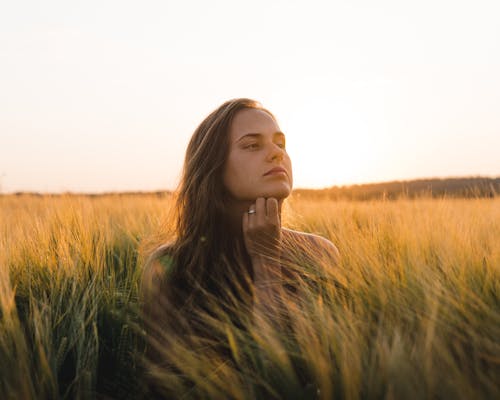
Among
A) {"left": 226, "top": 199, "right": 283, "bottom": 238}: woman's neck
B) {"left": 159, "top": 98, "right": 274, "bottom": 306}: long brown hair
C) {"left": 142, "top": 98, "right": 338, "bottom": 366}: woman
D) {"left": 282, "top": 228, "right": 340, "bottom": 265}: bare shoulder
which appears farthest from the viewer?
{"left": 226, "top": 199, "right": 283, "bottom": 238}: woman's neck

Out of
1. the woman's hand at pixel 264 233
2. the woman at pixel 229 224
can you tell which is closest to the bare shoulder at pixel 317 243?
the woman at pixel 229 224

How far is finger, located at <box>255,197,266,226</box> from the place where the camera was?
6.12 feet

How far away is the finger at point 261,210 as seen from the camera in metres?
1.87

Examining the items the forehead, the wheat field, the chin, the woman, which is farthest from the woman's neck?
the wheat field

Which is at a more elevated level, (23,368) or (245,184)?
(245,184)

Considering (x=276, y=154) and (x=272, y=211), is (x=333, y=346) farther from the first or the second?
(x=276, y=154)

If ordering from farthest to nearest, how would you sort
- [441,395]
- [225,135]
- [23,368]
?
[225,135] → [23,368] → [441,395]

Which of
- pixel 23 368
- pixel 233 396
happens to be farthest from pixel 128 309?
pixel 233 396

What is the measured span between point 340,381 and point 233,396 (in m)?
0.25

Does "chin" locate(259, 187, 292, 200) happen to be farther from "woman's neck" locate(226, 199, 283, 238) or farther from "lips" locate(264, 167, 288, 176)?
"woman's neck" locate(226, 199, 283, 238)

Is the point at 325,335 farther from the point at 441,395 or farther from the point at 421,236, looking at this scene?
the point at 421,236

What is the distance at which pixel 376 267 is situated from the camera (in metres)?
1.38

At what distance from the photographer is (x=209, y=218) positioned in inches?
87.0

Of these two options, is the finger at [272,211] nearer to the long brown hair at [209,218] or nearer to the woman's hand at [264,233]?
the woman's hand at [264,233]
